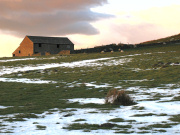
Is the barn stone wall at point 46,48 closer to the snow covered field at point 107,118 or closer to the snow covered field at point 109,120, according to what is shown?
the snow covered field at point 109,120

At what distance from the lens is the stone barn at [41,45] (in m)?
106

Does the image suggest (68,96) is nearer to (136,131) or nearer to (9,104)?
(9,104)

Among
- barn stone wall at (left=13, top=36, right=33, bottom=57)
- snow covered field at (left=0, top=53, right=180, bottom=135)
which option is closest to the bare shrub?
snow covered field at (left=0, top=53, right=180, bottom=135)

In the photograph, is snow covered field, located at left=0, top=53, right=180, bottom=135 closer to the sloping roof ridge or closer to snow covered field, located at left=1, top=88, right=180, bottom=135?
snow covered field, located at left=1, top=88, right=180, bottom=135

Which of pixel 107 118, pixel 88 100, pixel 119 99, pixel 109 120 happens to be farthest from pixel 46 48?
pixel 109 120

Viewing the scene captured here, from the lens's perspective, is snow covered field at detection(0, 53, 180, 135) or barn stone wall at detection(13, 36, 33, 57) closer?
snow covered field at detection(0, 53, 180, 135)

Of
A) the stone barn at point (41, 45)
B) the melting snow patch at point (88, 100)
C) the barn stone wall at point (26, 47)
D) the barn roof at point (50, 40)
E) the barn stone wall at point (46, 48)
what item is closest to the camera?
the melting snow patch at point (88, 100)

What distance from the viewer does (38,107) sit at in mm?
19234

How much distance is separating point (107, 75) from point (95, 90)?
11.5 metres

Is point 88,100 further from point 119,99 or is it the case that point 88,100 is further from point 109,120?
point 109,120

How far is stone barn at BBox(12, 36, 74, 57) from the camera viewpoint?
105925 millimetres

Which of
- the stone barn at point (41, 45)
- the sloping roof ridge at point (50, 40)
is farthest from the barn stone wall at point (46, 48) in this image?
the sloping roof ridge at point (50, 40)

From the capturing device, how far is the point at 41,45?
10694cm

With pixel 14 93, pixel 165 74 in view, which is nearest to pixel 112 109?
pixel 14 93
